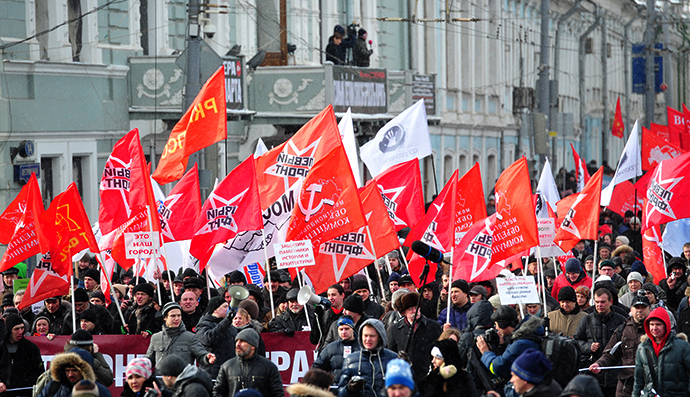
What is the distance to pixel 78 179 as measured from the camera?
21.1 m

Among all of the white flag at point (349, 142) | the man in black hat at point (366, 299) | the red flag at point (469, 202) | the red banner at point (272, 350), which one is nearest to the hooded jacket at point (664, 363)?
the man in black hat at point (366, 299)

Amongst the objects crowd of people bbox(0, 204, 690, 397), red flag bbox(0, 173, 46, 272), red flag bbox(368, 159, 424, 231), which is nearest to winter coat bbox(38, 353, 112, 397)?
crowd of people bbox(0, 204, 690, 397)

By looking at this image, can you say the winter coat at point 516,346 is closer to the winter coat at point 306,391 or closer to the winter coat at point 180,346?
the winter coat at point 306,391

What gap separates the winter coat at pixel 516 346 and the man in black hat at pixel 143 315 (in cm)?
411

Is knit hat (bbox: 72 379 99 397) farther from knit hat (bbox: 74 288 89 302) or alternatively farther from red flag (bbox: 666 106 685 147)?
red flag (bbox: 666 106 685 147)

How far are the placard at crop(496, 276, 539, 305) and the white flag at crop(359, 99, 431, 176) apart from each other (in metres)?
5.11

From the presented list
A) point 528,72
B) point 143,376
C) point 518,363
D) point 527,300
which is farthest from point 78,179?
point 528,72

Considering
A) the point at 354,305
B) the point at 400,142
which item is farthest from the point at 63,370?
the point at 400,142

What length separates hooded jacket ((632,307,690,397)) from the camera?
9.39 metres

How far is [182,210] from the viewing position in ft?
47.9

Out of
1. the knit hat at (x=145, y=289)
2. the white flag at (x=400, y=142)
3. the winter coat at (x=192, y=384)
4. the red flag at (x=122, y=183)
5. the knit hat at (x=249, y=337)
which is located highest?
the white flag at (x=400, y=142)

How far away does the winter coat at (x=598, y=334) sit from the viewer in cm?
1062

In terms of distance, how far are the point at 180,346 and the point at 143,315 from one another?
2.03 metres

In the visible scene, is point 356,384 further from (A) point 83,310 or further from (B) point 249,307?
(A) point 83,310
